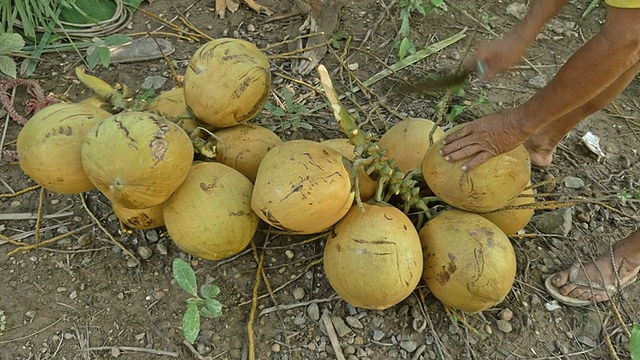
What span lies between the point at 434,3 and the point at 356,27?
565 mm

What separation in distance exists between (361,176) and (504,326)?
90 cm

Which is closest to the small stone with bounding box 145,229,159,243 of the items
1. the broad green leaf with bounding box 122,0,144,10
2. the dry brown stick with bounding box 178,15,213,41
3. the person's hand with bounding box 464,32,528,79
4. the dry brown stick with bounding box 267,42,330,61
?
the dry brown stick with bounding box 267,42,330,61

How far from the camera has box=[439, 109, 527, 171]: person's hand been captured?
2096mm

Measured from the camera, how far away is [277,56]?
3488 mm

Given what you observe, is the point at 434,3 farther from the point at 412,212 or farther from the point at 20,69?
the point at 20,69

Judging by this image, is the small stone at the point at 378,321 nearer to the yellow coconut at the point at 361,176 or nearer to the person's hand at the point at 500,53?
the yellow coconut at the point at 361,176

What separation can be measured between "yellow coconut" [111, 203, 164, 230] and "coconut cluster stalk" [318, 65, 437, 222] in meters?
0.84

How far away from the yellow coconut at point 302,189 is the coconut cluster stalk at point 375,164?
0.09 m

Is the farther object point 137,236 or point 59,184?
point 137,236

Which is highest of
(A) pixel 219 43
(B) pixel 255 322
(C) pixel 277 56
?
(A) pixel 219 43

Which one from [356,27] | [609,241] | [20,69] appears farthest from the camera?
[356,27]

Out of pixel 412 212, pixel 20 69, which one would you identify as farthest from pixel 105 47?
pixel 412 212

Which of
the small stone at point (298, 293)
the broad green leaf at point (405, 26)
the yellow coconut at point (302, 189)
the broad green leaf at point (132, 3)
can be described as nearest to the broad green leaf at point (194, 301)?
the yellow coconut at point (302, 189)

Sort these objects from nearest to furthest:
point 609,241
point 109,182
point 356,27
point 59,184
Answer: point 109,182 → point 59,184 → point 609,241 → point 356,27
